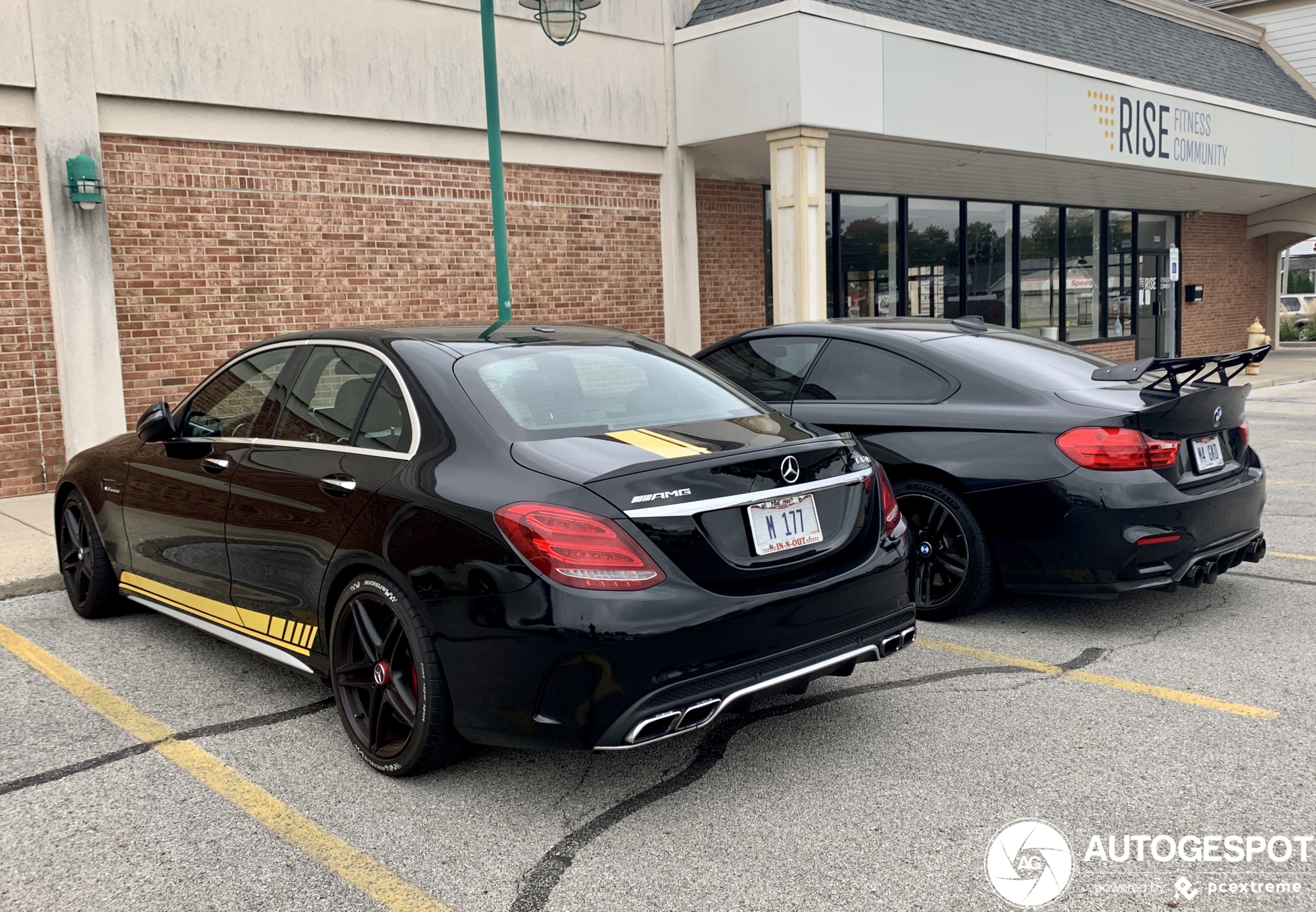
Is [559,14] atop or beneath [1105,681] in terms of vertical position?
atop

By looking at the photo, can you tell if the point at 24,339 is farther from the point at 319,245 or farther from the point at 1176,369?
the point at 1176,369

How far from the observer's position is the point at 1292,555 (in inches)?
266

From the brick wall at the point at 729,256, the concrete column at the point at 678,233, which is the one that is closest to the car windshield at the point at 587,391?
the concrete column at the point at 678,233

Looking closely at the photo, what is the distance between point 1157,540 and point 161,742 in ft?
13.7

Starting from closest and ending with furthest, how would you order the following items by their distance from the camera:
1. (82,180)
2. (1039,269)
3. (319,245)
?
(82,180)
(319,245)
(1039,269)

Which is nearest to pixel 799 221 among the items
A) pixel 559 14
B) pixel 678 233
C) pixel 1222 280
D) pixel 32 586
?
pixel 678 233

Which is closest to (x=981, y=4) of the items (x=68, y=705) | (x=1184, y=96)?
(x=1184, y=96)

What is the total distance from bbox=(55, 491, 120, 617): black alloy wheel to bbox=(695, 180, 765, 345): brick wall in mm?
9888

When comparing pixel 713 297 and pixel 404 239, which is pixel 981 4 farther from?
pixel 404 239

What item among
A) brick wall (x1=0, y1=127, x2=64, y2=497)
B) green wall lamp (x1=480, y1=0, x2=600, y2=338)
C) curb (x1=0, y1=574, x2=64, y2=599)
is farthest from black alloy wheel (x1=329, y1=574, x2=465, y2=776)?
brick wall (x1=0, y1=127, x2=64, y2=497)

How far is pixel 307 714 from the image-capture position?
4453 mm

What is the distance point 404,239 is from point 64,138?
3.30 m

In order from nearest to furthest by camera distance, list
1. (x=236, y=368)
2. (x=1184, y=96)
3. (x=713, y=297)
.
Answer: (x=236, y=368)
(x=713, y=297)
(x=1184, y=96)

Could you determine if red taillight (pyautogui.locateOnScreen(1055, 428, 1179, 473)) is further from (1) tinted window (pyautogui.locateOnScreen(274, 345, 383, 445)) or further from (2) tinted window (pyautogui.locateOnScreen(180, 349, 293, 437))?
(2) tinted window (pyautogui.locateOnScreen(180, 349, 293, 437))
